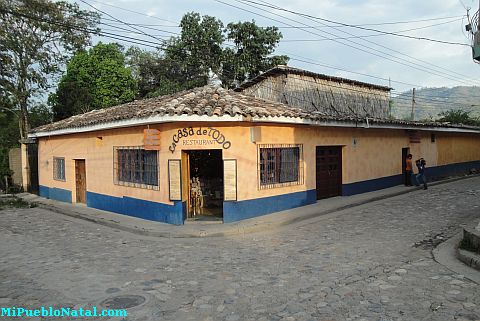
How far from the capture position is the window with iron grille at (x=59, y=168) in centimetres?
1742

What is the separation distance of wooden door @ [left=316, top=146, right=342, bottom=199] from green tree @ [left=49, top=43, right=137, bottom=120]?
16.2 metres

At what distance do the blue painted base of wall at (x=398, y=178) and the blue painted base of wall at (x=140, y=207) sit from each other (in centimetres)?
704

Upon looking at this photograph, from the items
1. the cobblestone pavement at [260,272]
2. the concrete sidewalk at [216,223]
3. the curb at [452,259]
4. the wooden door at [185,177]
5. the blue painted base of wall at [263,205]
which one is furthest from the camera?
the wooden door at [185,177]

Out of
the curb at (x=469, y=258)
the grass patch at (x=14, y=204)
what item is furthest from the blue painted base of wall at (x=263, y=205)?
the grass patch at (x=14, y=204)

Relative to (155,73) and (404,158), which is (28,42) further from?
(404,158)

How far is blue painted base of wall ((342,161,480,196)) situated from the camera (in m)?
15.2

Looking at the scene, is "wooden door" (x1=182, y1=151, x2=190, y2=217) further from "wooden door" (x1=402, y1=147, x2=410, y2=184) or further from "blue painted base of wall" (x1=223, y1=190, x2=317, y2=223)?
"wooden door" (x1=402, y1=147, x2=410, y2=184)

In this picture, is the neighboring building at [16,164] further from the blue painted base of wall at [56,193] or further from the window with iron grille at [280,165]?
the window with iron grille at [280,165]

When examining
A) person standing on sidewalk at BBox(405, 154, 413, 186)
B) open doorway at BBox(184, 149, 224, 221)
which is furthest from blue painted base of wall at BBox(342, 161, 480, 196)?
open doorway at BBox(184, 149, 224, 221)

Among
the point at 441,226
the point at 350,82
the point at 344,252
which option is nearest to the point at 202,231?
the point at 344,252

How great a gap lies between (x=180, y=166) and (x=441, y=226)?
6881mm

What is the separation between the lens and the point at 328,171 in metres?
14.6

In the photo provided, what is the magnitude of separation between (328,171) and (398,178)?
5519 millimetres

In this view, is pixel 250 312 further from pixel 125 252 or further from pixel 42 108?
pixel 42 108
